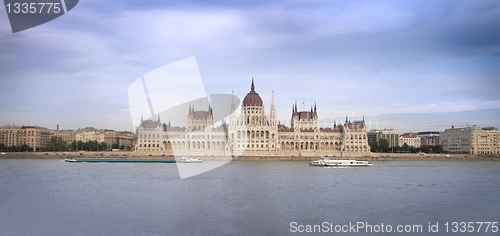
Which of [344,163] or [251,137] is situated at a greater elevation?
[251,137]

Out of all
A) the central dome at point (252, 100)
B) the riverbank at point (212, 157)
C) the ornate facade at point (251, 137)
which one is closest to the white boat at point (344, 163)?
the riverbank at point (212, 157)

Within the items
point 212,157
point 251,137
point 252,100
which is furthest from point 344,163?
point 252,100

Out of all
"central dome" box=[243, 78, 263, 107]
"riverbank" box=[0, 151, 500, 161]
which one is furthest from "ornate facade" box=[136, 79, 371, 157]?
"riverbank" box=[0, 151, 500, 161]

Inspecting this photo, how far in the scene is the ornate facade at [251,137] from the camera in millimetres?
80375

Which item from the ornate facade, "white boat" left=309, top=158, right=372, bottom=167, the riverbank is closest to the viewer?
"white boat" left=309, top=158, right=372, bottom=167

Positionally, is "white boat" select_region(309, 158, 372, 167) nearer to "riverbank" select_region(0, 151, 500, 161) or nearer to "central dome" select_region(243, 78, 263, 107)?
"riverbank" select_region(0, 151, 500, 161)

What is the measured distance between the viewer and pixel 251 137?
82.1 meters

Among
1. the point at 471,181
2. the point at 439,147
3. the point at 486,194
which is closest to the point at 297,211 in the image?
the point at 486,194

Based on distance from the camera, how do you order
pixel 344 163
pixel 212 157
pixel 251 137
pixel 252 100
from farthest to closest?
1. pixel 252 100
2. pixel 251 137
3. pixel 212 157
4. pixel 344 163

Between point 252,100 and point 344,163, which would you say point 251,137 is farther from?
point 344,163

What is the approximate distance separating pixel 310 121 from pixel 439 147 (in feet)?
95.5

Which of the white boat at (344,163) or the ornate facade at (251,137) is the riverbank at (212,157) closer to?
the ornate facade at (251,137)

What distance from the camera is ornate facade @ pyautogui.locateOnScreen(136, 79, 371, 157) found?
80375 millimetres

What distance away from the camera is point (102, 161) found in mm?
67000
